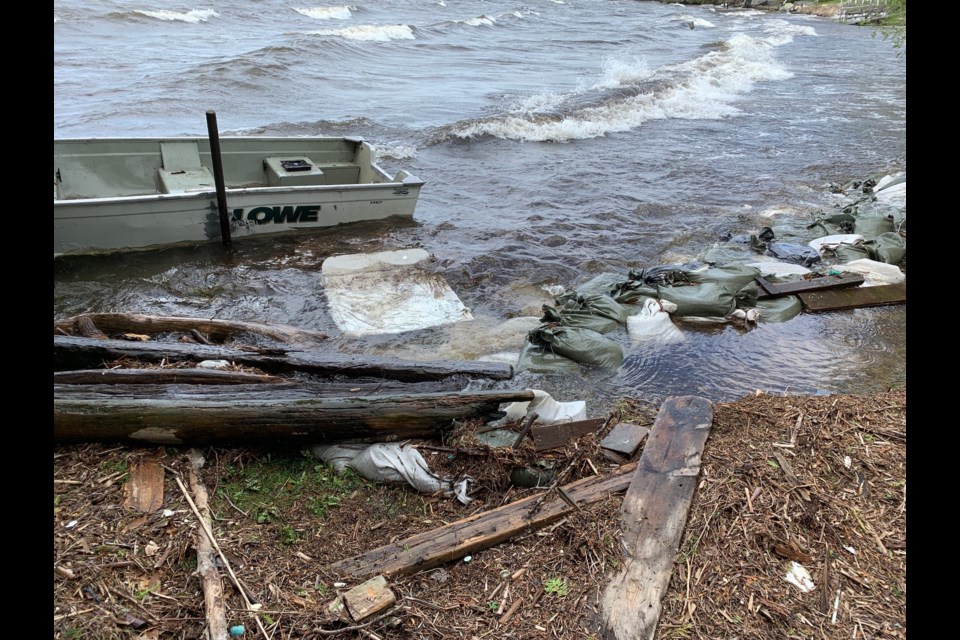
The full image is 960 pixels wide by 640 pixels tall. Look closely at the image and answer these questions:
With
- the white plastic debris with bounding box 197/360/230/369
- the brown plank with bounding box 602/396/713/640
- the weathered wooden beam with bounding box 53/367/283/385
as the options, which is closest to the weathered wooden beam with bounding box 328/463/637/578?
the brown plank with bounding box 602/396/713/640

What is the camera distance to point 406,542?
3525 mm

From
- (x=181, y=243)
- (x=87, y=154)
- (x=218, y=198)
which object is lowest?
(x=181, y=243)

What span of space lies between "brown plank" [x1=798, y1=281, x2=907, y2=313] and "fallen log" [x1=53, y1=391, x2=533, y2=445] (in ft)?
18.3

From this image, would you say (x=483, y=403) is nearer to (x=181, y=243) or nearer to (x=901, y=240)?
(x=181, y=243)

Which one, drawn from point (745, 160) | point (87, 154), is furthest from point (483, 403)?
point (745, 160)

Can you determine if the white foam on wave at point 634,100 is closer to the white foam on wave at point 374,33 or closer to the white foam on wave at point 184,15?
the white foam on wave at point 374,33

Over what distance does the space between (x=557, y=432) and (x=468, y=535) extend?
4.21 ft

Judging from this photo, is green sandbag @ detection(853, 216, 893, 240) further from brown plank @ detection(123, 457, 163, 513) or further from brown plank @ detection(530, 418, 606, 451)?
brown plank @ detection(123, 457, 163, 513)

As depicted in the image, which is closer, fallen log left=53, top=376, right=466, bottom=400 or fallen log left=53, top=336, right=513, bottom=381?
fallen log left=53, top=376, right=466, bottom=400

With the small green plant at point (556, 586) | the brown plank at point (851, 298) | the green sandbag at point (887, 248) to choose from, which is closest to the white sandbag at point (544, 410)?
the small green plant at point (556, 586)

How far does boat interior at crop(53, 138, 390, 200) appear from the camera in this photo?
10125 mm

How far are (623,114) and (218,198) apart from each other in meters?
13.9

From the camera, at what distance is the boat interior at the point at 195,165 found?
33.2 ft

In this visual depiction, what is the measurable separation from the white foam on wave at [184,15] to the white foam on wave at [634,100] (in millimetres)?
21371
